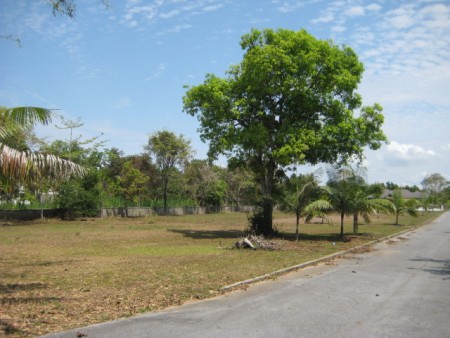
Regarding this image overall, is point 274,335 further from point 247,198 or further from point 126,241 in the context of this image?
point 247,198

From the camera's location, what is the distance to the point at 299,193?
21672 mm

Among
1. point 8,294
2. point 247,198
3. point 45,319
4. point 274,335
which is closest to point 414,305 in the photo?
point 274,335

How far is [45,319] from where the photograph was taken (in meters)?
7.10

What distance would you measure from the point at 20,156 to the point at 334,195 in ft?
58.2

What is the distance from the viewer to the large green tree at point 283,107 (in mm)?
22203

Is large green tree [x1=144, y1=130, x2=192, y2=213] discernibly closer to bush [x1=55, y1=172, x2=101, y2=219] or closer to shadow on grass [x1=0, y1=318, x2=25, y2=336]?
bush [x1=55, y1=172, x2=101, y2=219]

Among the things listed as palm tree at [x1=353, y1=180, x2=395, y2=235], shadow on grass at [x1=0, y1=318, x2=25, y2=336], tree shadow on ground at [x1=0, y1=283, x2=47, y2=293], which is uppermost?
palm tree at [x1=353, y1=180, x2=395, y2=235]

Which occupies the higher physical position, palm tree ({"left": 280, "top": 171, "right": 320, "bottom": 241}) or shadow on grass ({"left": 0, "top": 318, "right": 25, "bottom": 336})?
palm tree ({"left": 280, "top": 171, "right": 320, "bottom": 241})

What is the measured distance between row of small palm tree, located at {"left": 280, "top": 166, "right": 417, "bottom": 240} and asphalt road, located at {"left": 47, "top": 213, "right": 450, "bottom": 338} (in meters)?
9.58

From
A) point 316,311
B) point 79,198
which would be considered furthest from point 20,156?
point 79,198

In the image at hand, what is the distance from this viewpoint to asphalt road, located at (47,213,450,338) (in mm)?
6547

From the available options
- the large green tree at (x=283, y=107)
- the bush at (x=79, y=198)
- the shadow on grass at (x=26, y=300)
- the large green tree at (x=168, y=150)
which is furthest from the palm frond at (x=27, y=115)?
the large green tree at (x=168, y=150)

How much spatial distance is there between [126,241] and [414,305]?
15.9 metres

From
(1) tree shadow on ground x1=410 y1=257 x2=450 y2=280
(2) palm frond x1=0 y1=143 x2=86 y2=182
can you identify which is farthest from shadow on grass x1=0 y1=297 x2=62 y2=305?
(1) tree shadow on ground x1=410 y1=257 x2=450 y2=280
